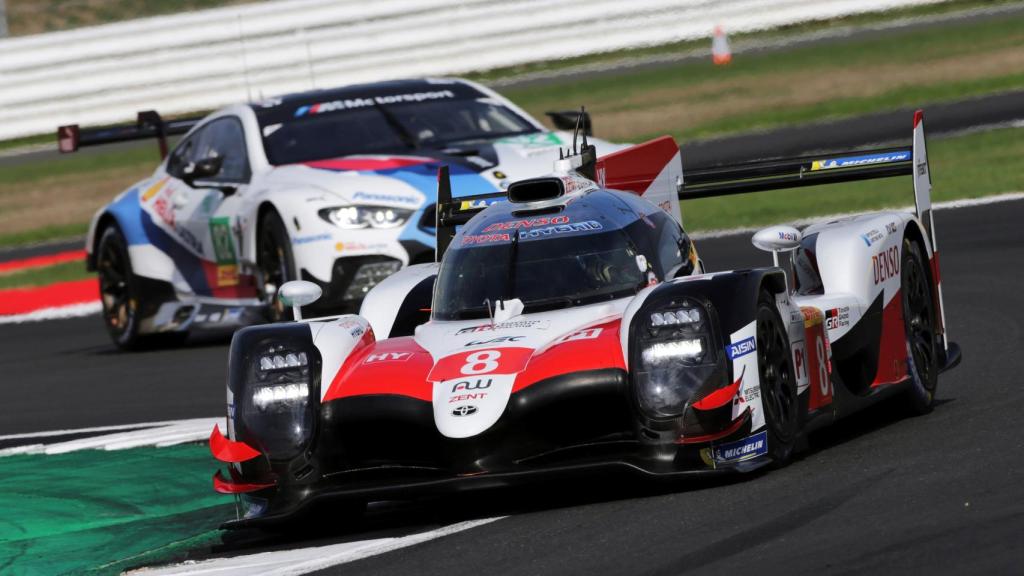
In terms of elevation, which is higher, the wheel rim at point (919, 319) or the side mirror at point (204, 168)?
the side mirror at point (204, 168)

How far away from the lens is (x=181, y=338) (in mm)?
13922

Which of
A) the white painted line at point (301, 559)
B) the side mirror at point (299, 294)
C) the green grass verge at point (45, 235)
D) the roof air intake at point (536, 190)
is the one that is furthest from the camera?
the green grass verge at point (45, 235)

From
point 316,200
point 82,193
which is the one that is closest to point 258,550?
point 316,200

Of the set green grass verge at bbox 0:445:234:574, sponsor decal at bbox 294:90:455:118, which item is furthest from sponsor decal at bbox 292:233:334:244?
green grass verge at bbox 0:445:234:574

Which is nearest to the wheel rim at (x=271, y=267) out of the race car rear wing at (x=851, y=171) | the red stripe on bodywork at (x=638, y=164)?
the red stripe on bodywork at (x=638, y=164)

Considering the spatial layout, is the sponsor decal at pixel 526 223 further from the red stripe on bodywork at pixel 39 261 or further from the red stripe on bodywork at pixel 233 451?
the red stripe on bodywork at pixel 39 261

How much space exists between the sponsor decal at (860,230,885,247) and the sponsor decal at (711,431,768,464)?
1680 mm

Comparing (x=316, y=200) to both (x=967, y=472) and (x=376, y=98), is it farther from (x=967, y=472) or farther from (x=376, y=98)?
(x=967, y=472)

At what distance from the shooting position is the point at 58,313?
15.6 m

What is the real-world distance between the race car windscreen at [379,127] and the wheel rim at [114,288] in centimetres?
166

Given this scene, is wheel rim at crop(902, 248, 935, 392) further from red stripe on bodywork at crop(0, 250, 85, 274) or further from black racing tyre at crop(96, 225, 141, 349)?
red stripe on bodywork at crop(0, 250, 85, 274)

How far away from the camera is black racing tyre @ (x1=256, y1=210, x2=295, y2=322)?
37.9 ft

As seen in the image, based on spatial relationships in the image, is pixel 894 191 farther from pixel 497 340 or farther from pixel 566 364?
pixel 566 364

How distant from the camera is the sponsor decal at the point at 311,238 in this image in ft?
37.2
